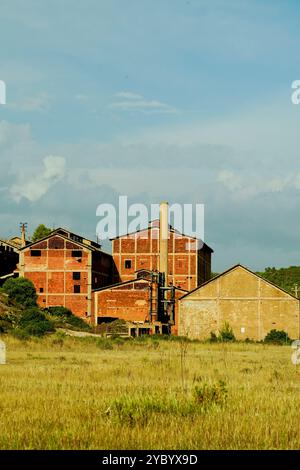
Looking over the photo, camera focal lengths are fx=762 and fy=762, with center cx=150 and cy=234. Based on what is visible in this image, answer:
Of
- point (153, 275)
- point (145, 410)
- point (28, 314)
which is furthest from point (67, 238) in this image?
point (145, 410)

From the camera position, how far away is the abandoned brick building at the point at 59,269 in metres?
67.2

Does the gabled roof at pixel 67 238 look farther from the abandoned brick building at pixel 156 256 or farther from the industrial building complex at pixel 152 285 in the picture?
the abandoned brick building at pixel 156 256

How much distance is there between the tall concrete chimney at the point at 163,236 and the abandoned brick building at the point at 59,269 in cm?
645

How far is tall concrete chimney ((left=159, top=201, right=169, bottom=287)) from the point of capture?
214 ft

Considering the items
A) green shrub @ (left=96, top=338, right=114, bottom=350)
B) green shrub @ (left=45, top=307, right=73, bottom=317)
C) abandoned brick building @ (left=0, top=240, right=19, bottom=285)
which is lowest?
green shrub @ (left=96, top=338, right=114, bottom=350)

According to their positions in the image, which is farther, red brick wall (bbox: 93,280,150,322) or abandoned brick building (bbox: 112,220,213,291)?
abandoned brick building (bbox: 112,220,213,291)

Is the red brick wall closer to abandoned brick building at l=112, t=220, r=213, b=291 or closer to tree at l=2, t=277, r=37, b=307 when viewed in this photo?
tree at l=2, t=277, r=37, b=307

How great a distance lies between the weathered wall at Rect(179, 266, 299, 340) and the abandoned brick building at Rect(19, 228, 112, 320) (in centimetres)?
1260

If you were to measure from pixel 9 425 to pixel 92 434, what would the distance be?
1.48 metres

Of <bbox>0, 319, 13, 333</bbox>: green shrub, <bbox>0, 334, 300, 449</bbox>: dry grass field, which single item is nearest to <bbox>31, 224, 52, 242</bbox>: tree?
<bbox>0, 319, 13, 333</bbox>: green shrub

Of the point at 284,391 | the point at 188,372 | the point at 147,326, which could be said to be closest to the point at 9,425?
the point at 284,391

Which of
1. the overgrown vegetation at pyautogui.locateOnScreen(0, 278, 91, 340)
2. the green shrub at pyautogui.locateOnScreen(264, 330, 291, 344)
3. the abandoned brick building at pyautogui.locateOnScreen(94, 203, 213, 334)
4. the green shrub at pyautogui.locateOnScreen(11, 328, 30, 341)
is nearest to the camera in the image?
the green shrub at pyautogui.locateOnScreen(11, 328, 30, 341)

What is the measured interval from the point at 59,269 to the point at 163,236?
387 inches
